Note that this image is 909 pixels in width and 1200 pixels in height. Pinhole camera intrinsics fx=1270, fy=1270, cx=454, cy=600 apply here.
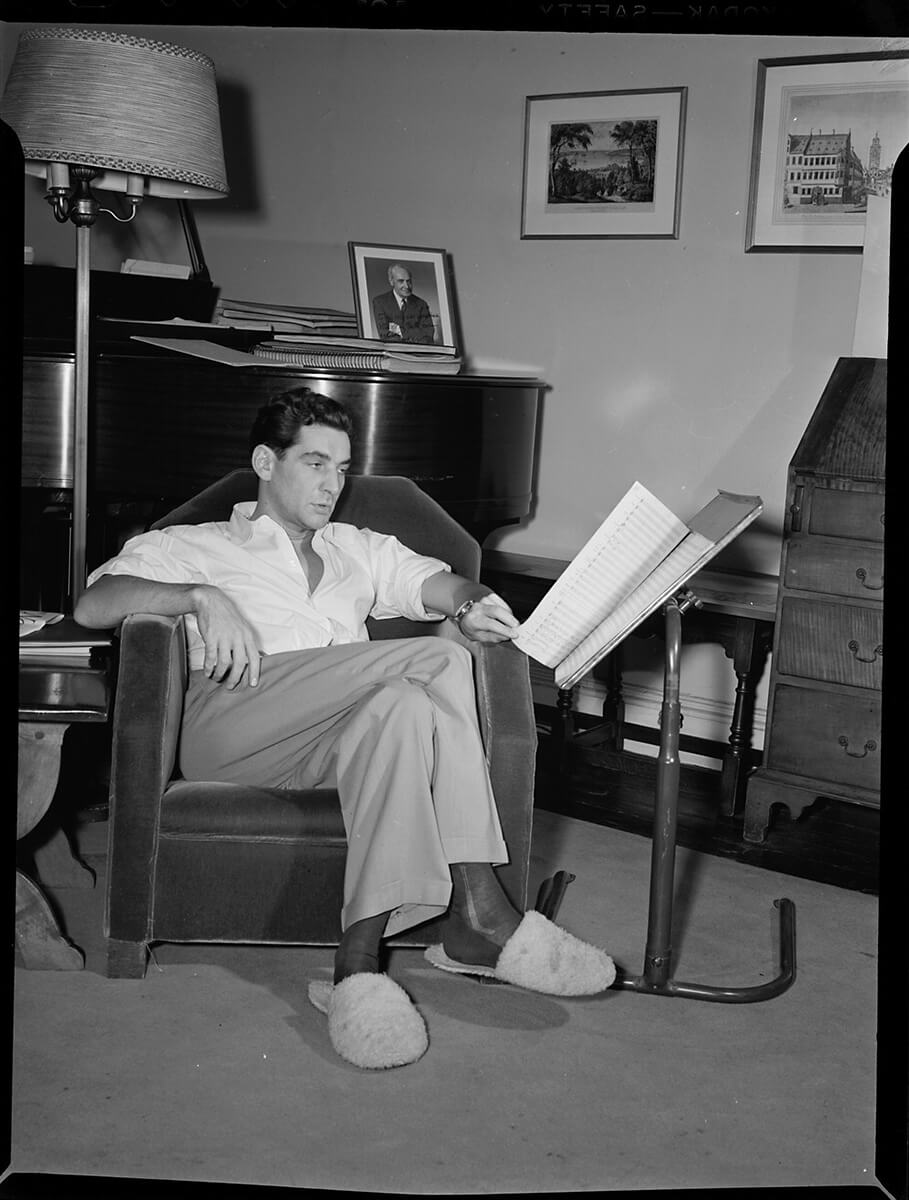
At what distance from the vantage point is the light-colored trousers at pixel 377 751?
6.91 ft

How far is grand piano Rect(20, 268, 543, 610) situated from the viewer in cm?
262

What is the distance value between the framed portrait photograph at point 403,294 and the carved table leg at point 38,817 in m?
1.19

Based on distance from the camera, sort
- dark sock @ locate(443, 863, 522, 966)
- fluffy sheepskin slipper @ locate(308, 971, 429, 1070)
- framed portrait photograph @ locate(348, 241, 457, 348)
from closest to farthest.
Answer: fluffy sheepskin slipper @ locate(308, 971, 429, 1070), dark sock @ locate(443, 863, 522, 966), framed portrait photograph @ locate(348, 241, 457, 348)

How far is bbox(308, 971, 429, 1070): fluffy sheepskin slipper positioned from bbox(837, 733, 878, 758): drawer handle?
1315mm

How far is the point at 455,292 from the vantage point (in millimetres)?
2941

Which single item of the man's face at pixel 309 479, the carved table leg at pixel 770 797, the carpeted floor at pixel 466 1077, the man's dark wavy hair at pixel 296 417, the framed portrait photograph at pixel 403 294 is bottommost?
A: the carpeted floor at pixel 466 1077

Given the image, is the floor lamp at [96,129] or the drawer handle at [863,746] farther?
the drawer handle at [863,746]

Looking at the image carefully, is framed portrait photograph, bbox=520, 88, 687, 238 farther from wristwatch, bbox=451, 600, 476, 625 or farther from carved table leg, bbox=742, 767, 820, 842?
carved table leg, bbox=742, 767, 820, 842

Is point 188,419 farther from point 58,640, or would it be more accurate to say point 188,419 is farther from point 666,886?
point 666,886

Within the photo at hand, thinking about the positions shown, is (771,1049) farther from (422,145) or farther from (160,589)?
(422,145)

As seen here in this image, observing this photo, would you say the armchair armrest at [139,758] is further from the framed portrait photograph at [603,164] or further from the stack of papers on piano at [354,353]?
the framed portrait photograph at [603,164]

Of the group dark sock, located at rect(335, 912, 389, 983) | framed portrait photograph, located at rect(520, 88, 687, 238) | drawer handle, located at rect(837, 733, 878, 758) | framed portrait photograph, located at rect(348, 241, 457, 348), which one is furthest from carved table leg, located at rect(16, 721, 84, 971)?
drawer handle, located at rect(837, 733, 878, 758)

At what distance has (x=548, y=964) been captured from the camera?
6.99 feet

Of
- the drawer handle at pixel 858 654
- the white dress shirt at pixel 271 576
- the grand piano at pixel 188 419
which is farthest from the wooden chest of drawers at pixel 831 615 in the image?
the white dress shirt at pixel 271 576
